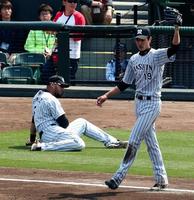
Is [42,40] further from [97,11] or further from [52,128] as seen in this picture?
[52,128]

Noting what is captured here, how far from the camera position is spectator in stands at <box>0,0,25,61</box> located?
1966 cm

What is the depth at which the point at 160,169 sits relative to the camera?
33.2ft

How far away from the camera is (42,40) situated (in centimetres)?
1969

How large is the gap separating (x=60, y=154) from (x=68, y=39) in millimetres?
6607

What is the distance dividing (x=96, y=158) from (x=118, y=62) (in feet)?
22.5

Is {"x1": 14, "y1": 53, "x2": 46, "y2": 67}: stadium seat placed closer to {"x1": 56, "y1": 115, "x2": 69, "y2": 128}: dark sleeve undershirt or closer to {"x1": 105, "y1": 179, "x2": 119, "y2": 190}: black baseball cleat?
{"x1": 56, "y1": 115, "x2": 69, "y2": 128}: dark sleeve undershirt

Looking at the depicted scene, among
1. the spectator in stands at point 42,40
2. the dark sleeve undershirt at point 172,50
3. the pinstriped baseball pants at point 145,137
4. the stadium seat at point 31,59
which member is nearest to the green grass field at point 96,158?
the pinstriped baseball pants at point 145,137

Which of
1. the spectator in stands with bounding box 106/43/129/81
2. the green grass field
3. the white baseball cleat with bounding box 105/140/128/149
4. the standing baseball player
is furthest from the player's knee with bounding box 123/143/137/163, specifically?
the spectator in stands with bounding box 106/43/129/81

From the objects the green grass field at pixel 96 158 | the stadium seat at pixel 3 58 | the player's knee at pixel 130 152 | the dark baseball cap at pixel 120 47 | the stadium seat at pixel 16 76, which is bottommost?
the green grass field at pixel 96 158

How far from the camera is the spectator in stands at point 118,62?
→ 1922 cm

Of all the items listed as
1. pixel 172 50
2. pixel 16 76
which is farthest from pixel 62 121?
pixel 16 76

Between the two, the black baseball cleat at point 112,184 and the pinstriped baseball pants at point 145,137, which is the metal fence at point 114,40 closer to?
the pinstriped baseball pants at point 145,137

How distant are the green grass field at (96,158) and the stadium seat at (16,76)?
4853 millimetres

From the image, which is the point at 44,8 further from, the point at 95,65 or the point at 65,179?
the point at 65,179
